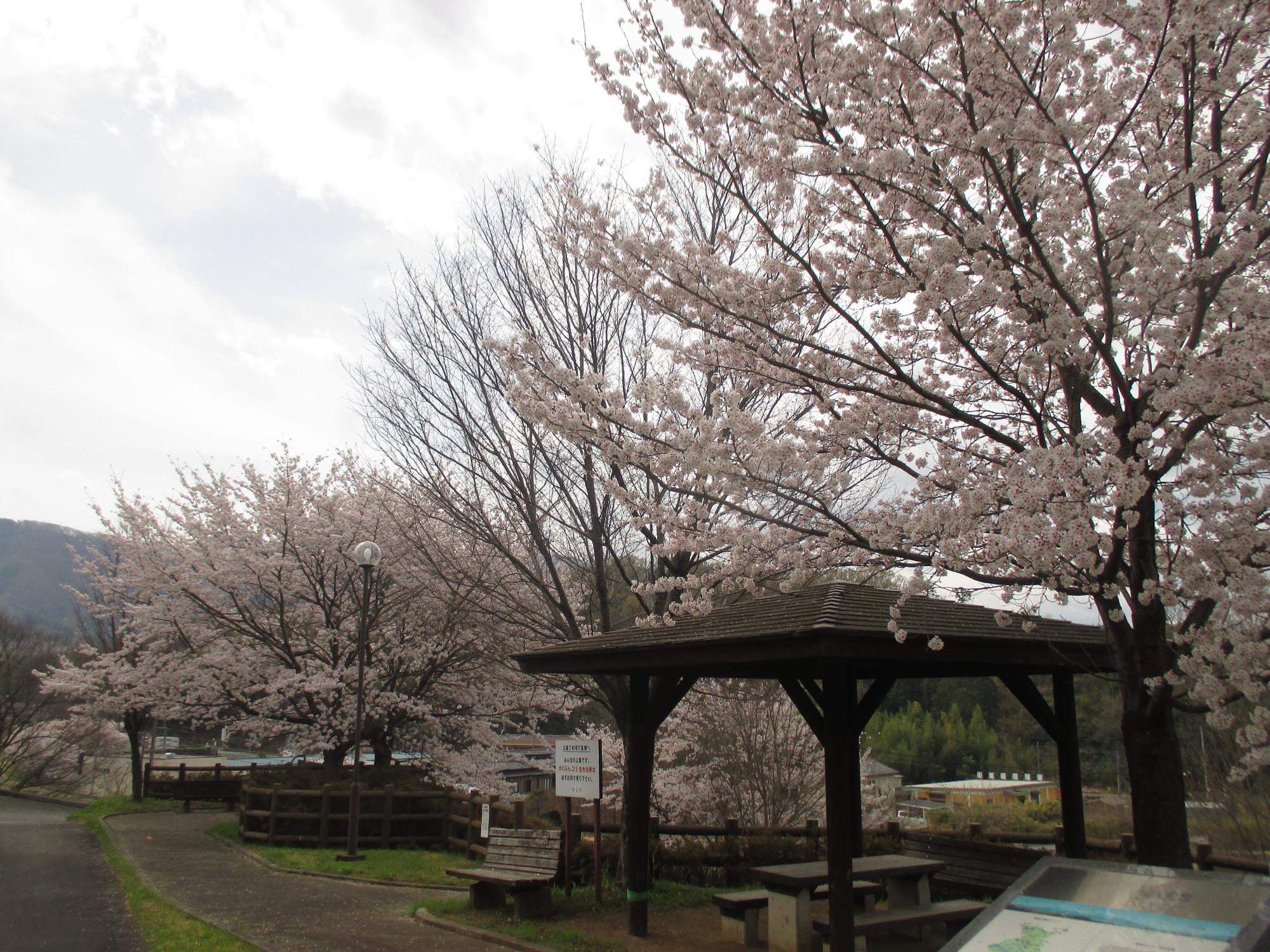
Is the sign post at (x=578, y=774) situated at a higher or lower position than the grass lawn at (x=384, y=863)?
higher

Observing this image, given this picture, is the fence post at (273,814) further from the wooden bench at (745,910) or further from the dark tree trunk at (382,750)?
the wooden bench at (745,910)

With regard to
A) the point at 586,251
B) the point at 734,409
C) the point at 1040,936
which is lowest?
the point at 1040,936

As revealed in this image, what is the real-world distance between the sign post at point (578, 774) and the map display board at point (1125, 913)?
5466mm

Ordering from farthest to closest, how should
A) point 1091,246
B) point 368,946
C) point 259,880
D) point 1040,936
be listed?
point 259,880, point 368,946, point 1091,246, point 1040,936

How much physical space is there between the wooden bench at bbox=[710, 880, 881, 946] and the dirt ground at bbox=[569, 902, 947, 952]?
0.10m

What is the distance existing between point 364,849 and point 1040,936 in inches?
480

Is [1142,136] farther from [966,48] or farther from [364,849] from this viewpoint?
[364,849]

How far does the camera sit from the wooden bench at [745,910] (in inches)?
287

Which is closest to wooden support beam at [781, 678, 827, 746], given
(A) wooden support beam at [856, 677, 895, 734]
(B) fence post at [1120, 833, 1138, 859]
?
(A) wooden support beam at [856, 677, 895, 734]

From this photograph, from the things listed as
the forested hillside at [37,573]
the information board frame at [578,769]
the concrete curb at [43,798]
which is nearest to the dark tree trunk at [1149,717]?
the information board frame at [578,769]

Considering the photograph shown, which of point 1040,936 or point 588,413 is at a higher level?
point 588,413

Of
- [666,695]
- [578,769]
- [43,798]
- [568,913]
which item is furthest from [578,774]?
[43,798]

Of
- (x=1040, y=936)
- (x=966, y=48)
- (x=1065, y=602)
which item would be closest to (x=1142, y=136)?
(x=966, y=48)

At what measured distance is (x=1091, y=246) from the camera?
15.9 feet
